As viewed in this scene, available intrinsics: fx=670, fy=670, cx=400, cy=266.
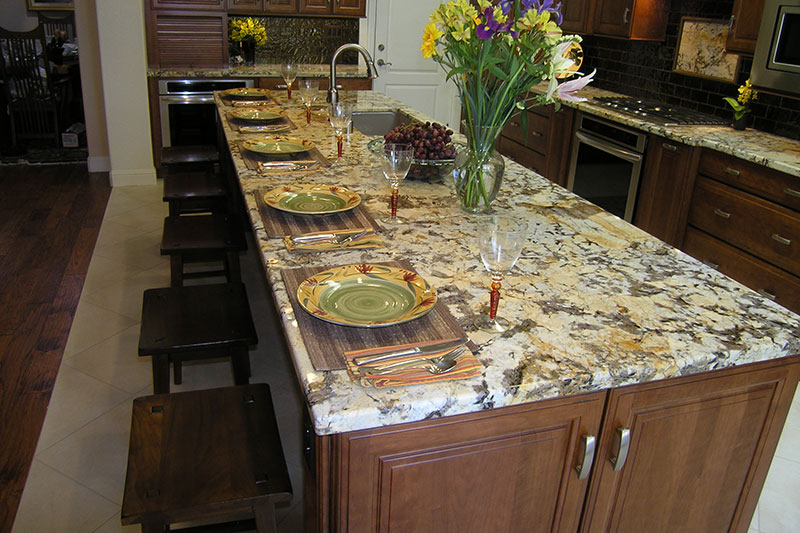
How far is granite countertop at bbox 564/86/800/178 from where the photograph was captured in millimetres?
3070

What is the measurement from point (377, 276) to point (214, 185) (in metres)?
2.08

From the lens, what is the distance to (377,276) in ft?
5.08

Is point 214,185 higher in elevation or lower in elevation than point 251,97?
lower

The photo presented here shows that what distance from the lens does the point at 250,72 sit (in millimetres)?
5391

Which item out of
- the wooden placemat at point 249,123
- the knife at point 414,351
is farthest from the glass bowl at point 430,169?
the knife at point 414,351

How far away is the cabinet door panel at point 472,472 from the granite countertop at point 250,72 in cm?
409

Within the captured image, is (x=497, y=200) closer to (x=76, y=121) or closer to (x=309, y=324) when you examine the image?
(x=309, y=324)

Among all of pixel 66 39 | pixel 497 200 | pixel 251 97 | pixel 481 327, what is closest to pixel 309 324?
pixel 481 327

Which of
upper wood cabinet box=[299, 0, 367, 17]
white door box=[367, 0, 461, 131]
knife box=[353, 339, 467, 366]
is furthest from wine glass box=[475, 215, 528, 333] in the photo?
white door box=[367, 0, 461, 131]

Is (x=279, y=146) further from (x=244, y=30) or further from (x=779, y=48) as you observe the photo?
(x=244, y=30)

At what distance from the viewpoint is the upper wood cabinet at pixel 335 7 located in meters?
5.67

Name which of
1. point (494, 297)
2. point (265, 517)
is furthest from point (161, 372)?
point (494, 297)

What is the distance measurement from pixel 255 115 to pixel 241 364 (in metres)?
1.53

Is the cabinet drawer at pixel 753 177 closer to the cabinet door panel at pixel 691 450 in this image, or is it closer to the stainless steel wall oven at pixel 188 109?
the cabinet door panel at pixel 691 450
